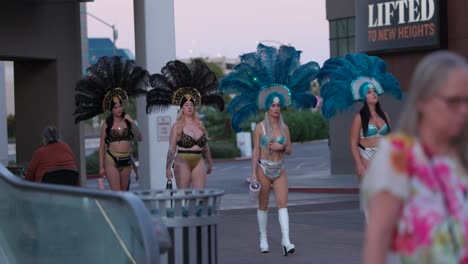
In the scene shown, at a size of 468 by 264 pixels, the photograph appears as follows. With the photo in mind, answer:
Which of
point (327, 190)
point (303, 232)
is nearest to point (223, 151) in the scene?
point (327, 190)

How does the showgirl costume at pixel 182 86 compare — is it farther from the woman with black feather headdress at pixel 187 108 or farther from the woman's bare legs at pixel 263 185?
the woman's bare legs at pixel 263 185

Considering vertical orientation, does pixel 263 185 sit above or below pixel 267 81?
below

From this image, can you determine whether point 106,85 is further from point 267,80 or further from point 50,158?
point 267,80

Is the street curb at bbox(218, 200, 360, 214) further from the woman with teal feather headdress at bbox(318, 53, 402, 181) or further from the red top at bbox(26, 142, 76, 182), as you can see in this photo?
the woman with teal feather headdress at bbox(318, 53, 402, 181)

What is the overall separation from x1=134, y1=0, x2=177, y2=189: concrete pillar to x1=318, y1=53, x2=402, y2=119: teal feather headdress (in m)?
6.36

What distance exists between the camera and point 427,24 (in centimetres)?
2392

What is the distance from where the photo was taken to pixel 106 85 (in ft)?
47.1

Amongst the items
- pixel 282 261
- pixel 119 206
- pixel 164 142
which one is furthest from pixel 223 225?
pixel 119 206

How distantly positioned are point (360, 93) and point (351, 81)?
26 centimetres

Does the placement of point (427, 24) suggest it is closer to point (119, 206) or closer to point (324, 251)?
point (324, 251)

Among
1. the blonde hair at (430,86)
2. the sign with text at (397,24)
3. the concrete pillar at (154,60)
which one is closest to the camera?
the blonde hair at (430,86)

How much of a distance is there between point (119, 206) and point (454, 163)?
290 centimetres

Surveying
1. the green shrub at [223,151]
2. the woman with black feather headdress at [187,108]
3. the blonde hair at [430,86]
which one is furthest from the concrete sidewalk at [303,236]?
the green shrub at [223,151]

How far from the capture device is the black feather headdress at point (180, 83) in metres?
13.4
